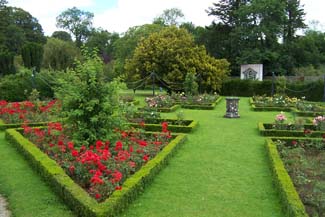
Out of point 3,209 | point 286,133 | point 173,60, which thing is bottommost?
point 3,209

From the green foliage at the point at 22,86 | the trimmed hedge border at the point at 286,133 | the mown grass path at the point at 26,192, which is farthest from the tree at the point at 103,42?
the mown grass path at the point at 26,192

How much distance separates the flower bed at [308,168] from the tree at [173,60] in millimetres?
15473

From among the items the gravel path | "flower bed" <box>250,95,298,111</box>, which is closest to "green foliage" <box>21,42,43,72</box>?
"flower bed" <box>250,95,298,111</box>

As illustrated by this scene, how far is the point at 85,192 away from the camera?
172 inches

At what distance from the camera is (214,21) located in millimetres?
38406

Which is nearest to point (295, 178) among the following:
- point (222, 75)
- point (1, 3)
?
point (222, 75)

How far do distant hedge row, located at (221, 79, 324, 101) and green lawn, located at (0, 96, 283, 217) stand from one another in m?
16.8

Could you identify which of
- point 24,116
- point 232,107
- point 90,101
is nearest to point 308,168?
point 90,101

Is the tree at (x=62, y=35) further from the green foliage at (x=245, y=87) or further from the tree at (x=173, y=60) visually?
the green foliage at (x=245, y=87)

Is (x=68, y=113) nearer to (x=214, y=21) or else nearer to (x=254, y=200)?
(x=254, y=200)

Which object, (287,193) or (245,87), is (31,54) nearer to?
(245,87)

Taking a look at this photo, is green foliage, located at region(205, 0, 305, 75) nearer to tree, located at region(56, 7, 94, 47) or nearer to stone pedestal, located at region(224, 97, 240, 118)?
stone pedestal, located at region(224, 97, 240, 118)

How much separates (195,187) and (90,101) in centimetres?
268

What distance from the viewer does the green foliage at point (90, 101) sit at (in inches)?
265
